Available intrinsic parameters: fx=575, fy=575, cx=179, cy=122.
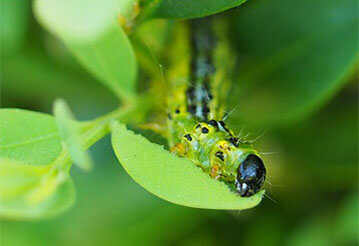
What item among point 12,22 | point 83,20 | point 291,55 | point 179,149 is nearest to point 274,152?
point 291,55

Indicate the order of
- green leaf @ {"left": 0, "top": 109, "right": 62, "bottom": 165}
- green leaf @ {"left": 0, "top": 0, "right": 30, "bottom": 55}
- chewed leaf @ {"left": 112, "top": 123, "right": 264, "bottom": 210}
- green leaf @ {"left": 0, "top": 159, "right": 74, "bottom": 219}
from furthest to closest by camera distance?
green leaf @ {"left": 0, "top": 0, "right": 30, "bottom": 55} < green leaf @ {"left": 0, "top": 109, "right": 62, "bottom": 165} < chewed leaf @ {"left": 112, "top": 123, "right": 264, "bottom": 210} < green leaf @ {"left": 0, "top": 159, "right": 74, "bottom": 219}

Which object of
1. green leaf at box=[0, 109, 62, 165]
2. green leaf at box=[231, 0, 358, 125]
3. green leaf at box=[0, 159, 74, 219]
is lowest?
green leaf at box=[0, 159, 74, 219]

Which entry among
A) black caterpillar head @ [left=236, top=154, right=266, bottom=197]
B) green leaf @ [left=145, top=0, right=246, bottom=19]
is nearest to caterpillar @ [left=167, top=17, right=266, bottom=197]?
black caterpillar head @ [left=236, top=154, right=266, bottom=197]

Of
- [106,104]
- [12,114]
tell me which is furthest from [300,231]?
[12,114]

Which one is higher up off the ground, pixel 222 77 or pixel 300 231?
pixel 222 77

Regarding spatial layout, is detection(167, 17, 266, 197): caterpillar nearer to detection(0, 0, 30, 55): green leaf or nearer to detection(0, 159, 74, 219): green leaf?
detection(0, 159, 74, 219): green leaf

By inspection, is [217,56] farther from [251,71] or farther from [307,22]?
[307,22]

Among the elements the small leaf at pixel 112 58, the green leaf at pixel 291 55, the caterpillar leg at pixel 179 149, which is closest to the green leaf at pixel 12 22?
the small leaf at pixel 112 58
